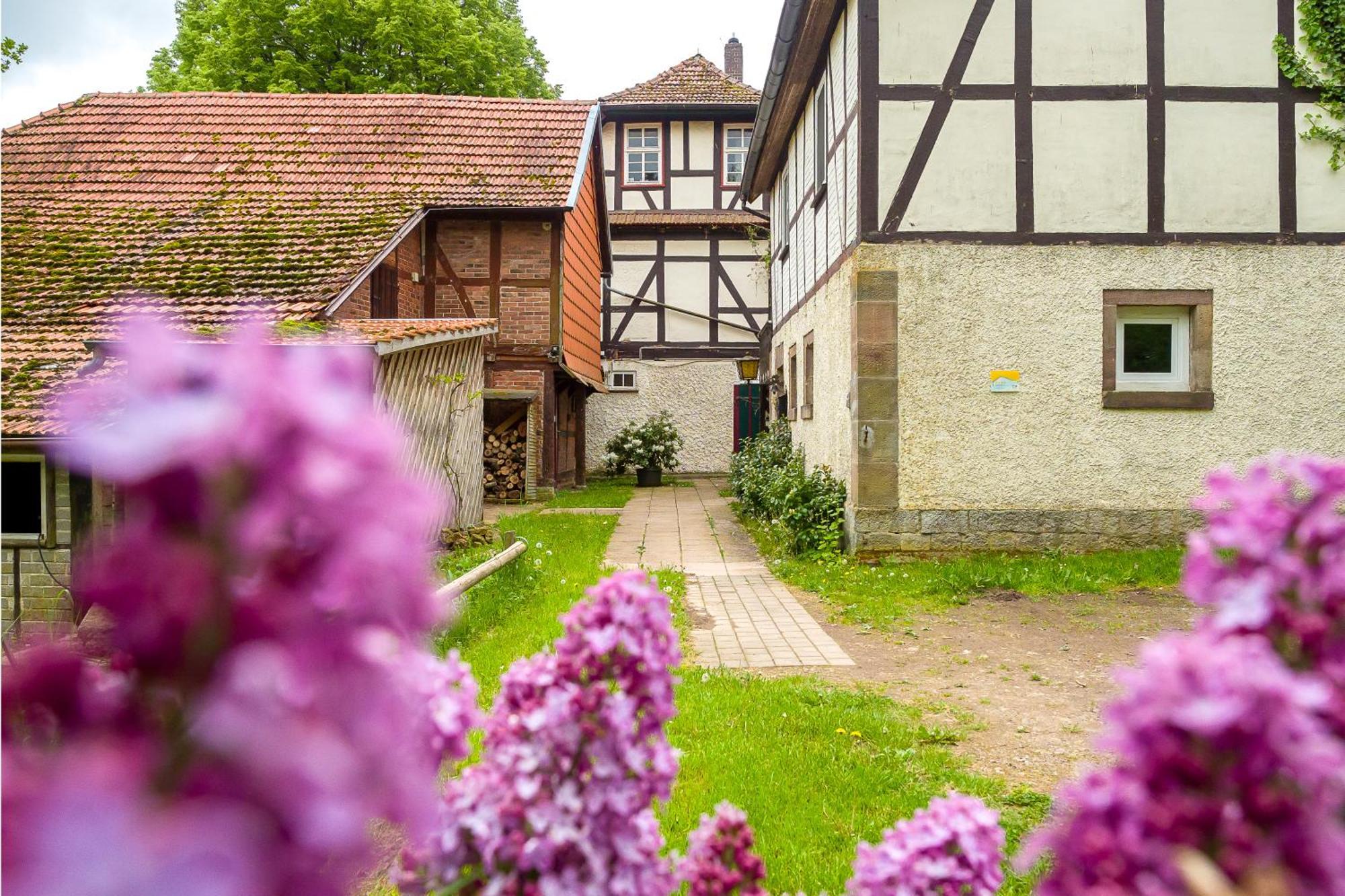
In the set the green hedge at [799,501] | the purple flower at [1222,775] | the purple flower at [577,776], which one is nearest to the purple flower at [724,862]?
Answer: the purple flower at [577,776]

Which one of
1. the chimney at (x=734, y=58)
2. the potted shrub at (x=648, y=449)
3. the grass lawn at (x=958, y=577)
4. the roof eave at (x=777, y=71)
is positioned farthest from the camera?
the chimney at (x=734, y=58)

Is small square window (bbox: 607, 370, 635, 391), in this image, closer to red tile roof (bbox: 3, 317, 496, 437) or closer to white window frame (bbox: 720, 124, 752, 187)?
white window frame (bbox: 720, 124, 752, 187)

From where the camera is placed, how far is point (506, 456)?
16297 millimetres

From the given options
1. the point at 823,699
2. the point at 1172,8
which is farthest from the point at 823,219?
the point at 823,699

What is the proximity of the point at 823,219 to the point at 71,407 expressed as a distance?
11.3 metres

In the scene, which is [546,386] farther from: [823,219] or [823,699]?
[823,699]

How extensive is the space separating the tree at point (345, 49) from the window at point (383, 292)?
41.0 feet

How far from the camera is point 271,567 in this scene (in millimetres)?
492

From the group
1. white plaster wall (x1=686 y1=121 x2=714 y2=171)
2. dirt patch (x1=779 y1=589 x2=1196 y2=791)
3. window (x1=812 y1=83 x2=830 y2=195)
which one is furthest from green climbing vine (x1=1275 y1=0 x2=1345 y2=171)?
white plaster wall (x1=686 y1=121 x2=714 y2=171)

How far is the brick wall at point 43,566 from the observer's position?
847 cm

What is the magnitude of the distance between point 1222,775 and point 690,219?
77.9 feet

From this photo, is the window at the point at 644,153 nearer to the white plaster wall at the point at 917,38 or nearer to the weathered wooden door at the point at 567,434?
the weathered wooden door at the point at 567,434

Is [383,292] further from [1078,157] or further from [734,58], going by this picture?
[734,58]

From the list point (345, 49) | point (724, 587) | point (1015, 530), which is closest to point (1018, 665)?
point (724, 587)
